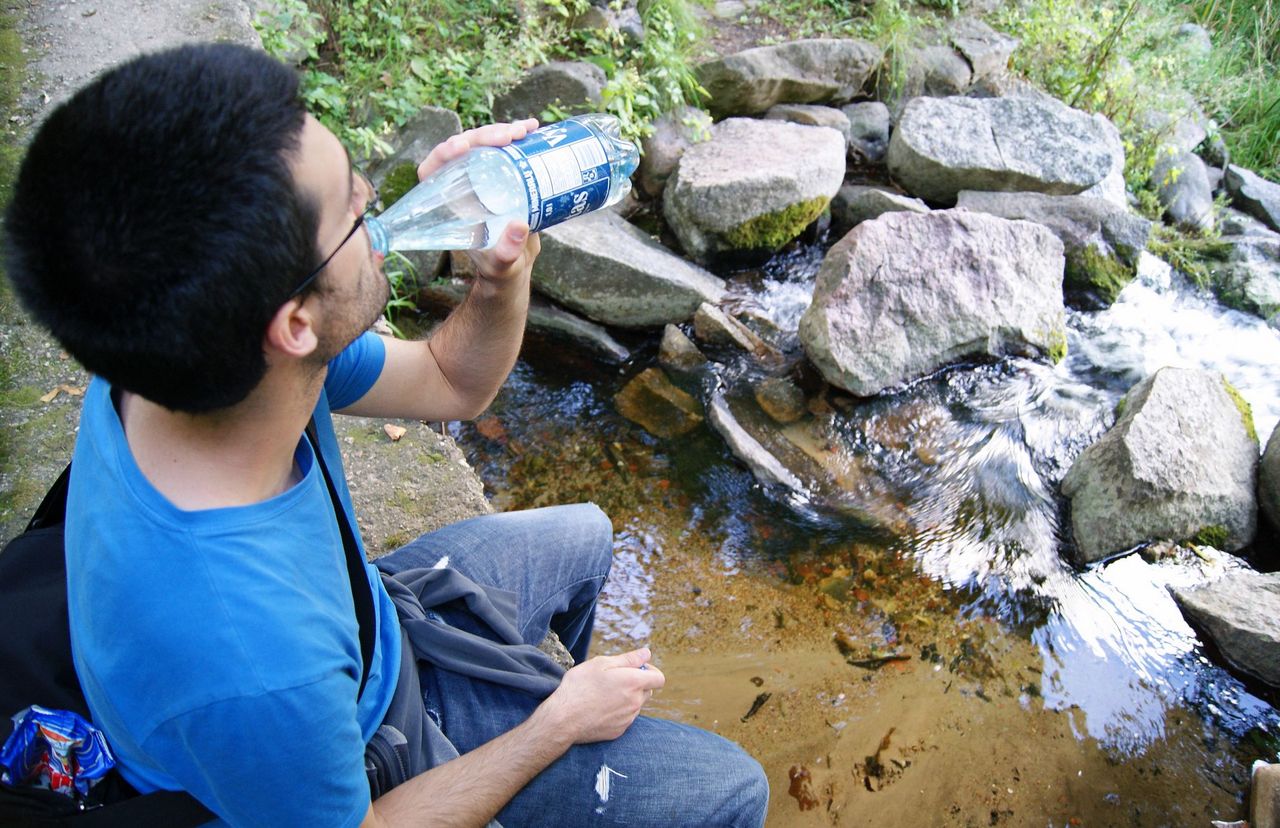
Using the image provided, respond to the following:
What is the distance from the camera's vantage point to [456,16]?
5.28 meters

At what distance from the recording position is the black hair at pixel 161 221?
3.52 ft

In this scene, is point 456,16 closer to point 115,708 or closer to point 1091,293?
point 1091,293

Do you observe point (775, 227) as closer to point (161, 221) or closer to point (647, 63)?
point (647, 63)

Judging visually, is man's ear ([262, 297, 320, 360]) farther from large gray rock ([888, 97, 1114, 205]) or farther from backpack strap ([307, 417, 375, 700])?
large gray rock ([888, 97, 1114, 205])

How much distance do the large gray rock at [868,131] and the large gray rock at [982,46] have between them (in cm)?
97

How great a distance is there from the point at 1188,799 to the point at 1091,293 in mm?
3243

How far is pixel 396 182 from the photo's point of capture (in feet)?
14.6

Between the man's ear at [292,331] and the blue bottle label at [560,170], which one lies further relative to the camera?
Answer: the blue bottle label at [560,170]

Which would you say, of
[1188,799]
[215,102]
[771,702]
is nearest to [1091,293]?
[1188,799]

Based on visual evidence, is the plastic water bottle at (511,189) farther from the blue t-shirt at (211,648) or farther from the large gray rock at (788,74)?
the large gray rock at (788,74)

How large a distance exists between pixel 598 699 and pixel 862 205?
4328 millimetres

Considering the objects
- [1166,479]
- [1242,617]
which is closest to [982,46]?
[1166,479]

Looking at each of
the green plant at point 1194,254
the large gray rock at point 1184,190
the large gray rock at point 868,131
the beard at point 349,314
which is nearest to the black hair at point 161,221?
the beard at point 349,314

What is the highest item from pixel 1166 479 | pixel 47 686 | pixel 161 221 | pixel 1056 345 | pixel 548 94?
pixel 161 221
